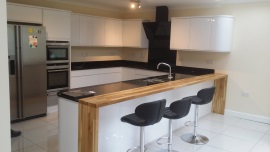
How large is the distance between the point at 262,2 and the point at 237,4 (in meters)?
0.46

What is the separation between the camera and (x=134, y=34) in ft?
20.0

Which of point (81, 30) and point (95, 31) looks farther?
point (95, 31)

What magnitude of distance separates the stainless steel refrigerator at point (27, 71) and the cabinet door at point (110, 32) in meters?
1.93

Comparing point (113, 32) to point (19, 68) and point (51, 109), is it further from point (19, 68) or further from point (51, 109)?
point (19, 68)

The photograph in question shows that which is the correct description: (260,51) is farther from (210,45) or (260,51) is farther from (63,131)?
(63,131)

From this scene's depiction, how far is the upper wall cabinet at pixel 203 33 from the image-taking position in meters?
4.68

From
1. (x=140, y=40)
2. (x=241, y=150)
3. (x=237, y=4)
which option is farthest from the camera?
(x=140, y=40)

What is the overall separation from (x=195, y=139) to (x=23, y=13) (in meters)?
3.73

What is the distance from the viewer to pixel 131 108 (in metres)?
3.11

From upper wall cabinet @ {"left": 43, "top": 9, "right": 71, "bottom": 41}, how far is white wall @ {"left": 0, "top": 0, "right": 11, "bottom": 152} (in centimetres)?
371

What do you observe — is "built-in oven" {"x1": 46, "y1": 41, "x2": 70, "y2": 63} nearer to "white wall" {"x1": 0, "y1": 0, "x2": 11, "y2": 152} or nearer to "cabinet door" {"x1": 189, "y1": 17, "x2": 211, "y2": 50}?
"cabinet door" {"x1": 189, "y1": 17, "x2": 211, "y2": 50}

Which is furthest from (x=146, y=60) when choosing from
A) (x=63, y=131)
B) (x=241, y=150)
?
(x=63, y=131)

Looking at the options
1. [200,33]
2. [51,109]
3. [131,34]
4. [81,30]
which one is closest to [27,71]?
[51,109]

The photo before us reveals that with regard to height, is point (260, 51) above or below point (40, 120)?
above
